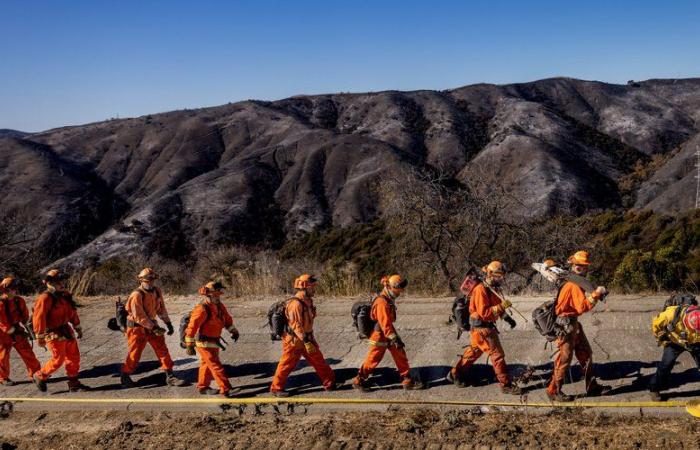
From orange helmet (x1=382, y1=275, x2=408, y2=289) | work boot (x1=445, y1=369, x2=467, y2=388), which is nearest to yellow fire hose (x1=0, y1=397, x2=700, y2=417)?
work boot (x1=445, y1=369, x2=467, y2=388)

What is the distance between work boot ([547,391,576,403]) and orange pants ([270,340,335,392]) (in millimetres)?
2605

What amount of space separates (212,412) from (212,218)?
1888 inches

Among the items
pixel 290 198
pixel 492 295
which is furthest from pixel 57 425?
pixel 290 198

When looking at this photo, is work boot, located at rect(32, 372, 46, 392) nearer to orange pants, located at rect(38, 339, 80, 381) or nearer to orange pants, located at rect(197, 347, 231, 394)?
orange pants, located at rect(38, 339, 80, 381)

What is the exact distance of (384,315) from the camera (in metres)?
7.11

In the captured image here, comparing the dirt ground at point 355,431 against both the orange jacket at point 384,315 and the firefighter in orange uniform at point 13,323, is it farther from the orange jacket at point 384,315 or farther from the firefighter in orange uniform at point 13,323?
the firefighter in orange uniform at point 13,323

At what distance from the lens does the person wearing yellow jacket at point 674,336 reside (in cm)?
589

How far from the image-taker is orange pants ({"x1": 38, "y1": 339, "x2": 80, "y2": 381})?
8.13m

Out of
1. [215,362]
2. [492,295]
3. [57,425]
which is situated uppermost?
[492,295]

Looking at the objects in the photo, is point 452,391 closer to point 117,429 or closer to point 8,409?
point 117,429

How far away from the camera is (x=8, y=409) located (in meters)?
8.08

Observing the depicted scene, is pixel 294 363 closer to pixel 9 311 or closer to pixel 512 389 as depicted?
pixel 512 389

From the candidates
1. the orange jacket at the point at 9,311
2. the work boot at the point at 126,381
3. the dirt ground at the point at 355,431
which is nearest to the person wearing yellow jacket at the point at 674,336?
the dirt ground at the point at 355,431

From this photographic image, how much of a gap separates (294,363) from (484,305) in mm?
2406
